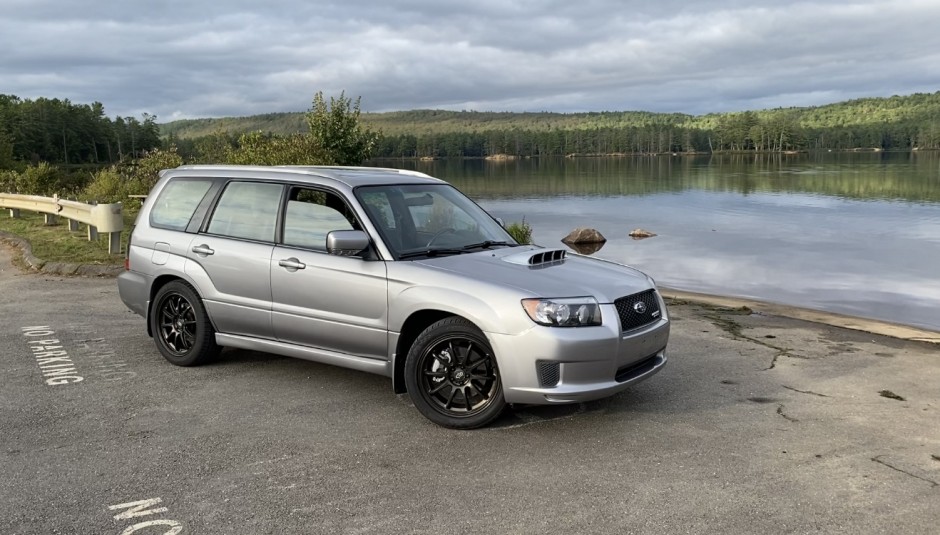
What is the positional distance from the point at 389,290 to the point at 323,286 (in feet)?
1.96

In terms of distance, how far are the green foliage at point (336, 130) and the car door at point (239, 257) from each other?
12.2m

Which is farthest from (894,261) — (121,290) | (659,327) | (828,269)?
(121,290)

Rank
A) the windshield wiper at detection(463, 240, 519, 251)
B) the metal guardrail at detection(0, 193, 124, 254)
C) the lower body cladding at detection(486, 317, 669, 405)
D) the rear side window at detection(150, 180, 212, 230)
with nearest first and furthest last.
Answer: the lower body cladding at detection(486, 317, 669, 405) < the windshield wiper at detection(463, 240, 519, 251) < the rear side window at detection(150, 180, 212, 230) < the metal guardrail at detection(0, 193, 124, 254)

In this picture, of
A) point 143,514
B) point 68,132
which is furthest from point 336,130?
point 68,132

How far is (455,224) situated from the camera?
593cm

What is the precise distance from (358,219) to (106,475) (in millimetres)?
2328

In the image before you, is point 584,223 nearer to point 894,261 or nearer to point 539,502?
point 894,261

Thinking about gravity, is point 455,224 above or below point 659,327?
above

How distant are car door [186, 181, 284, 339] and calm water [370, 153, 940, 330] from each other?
12.6m

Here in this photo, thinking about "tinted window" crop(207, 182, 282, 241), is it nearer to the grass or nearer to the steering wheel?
the steering wheel

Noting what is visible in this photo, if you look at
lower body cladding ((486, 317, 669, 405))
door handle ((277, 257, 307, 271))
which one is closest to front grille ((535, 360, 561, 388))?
lower body cladding ((486, 317, 669, 405))

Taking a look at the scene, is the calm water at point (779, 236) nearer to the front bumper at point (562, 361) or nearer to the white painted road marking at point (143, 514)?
the front bumper at point (562, 361)

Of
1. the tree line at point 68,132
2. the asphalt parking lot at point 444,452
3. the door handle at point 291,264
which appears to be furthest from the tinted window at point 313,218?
the tree line at point 68,132

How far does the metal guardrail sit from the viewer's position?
12430 millimetres
